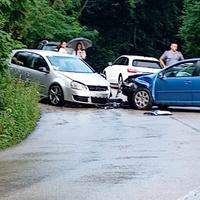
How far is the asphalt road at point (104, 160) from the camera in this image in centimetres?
848

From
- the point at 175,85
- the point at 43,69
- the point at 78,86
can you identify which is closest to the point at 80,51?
the point at 43,69

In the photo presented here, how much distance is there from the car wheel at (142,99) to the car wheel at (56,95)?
2122 millimetres

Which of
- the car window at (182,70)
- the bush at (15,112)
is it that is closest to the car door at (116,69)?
the car window at (182,70)

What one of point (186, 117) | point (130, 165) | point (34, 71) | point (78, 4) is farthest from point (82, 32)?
point (130, 165)

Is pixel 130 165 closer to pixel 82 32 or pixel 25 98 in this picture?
pixel 25 98

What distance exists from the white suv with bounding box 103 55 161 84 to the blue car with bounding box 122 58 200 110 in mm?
8916

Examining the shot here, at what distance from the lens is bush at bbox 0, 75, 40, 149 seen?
1299 centimetres

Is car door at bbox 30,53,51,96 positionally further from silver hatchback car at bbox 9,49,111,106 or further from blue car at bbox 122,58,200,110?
blue car at bbox 122,58,200,110

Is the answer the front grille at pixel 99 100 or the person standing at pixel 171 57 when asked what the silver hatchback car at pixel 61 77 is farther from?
the person standing at pixel 171 57

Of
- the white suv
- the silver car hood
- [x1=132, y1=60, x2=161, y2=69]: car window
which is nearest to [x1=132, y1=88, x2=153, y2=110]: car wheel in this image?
the silver car hood

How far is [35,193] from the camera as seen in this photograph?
329 inches

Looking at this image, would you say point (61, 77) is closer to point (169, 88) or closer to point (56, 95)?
point (56, 95)

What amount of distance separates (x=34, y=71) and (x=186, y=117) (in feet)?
18.3

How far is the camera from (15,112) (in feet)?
46.4
